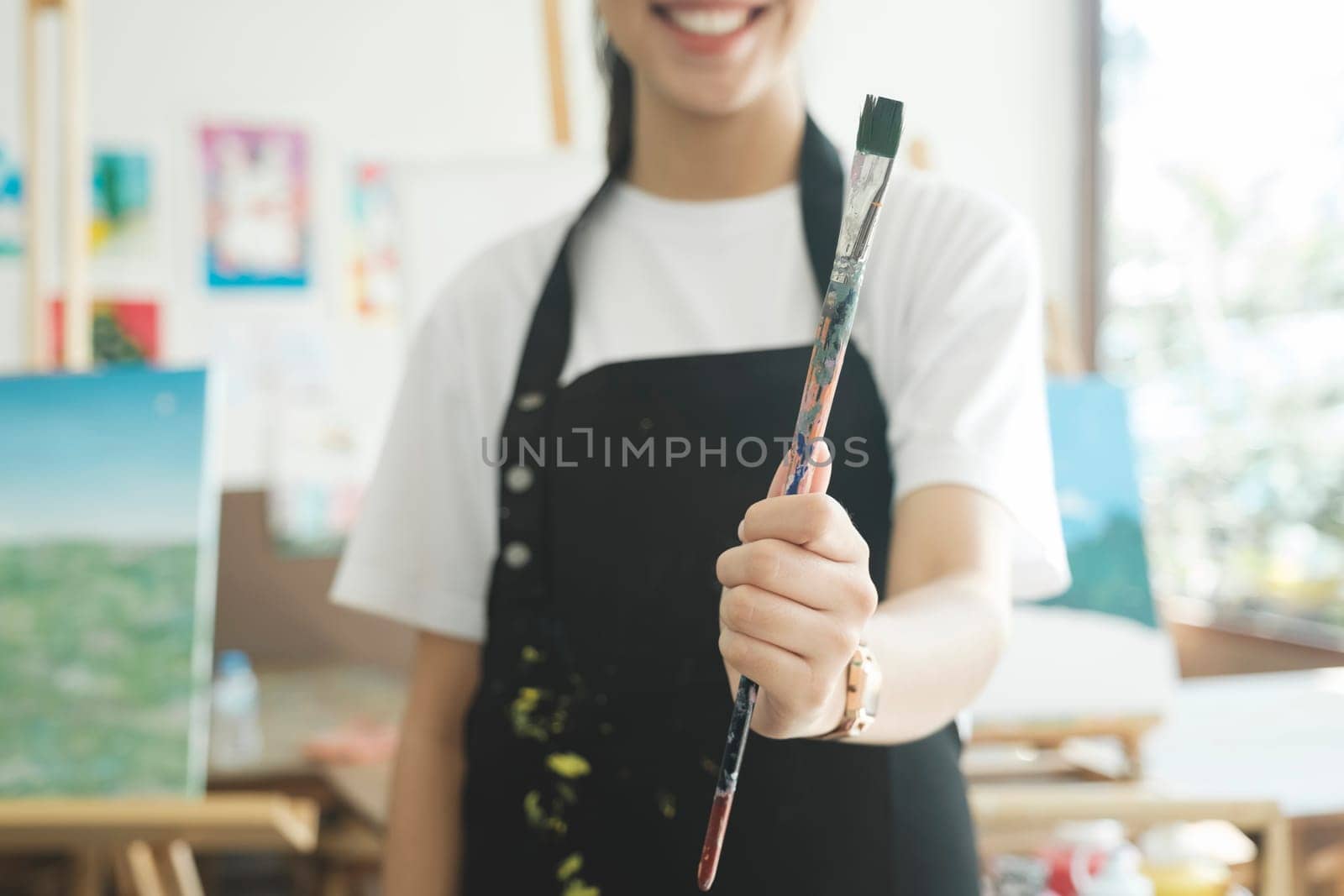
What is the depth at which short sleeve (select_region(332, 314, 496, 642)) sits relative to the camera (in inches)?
37.9

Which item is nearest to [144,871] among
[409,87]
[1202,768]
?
[1202,768]

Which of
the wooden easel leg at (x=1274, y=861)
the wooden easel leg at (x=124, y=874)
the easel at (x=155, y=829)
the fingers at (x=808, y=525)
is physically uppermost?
the fingers at (x=808, y=525)

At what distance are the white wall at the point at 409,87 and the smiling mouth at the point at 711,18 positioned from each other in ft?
7.14

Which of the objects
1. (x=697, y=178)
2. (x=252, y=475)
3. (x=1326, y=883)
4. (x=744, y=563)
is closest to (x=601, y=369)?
(x=697, y=178)

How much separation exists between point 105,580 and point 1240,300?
2.66 metres

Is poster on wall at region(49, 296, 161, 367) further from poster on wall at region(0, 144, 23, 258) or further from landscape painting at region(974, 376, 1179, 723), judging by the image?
landscape painting at region(974, 376, 1179, 723)

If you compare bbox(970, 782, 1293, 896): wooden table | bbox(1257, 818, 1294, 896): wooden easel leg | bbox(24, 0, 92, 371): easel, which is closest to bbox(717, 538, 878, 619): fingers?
bbox(970, 782, 1293, 896): wooden table

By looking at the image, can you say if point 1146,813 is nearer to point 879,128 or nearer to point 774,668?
point 774,668

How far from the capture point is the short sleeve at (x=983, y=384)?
2.38 feet

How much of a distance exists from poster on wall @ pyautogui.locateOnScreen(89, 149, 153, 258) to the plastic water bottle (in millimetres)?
1173

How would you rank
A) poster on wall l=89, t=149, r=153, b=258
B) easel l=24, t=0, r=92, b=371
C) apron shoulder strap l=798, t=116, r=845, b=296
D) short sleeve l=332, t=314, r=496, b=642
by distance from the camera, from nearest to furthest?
apron shoulder strap l=798, t=116, r=845, b=296
short sleeve l=332, t=314, r=496, b=642
easel l=24, t=0, r=92, b=371
poster on wall l=89, t=149, r=153, b=258

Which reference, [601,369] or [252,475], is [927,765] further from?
[252,475]

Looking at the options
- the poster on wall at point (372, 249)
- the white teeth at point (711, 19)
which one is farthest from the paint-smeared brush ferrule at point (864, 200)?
the poster on wall at point (372, 249)

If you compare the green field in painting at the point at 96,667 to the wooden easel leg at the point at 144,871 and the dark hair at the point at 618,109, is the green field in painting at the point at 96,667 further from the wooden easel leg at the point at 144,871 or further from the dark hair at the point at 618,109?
the dark hair at the point at 618,109
